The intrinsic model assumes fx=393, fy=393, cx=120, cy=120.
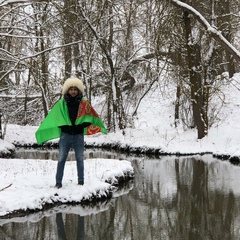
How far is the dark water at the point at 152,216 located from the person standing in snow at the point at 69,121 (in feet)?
3.37

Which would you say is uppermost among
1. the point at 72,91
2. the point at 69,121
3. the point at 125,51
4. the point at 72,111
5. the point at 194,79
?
the point at 125,51

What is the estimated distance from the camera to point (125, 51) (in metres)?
22.0

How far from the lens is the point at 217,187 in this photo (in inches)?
329

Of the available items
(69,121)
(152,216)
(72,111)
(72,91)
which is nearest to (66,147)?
(69,121)

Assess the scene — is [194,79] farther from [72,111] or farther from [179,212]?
[179,212]

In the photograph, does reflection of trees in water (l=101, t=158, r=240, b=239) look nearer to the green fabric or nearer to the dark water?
the dark water

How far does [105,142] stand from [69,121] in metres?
12.3

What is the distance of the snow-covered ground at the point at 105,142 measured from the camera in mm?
6879

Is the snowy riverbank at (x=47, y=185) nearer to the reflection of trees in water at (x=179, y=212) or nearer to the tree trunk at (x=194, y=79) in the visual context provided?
the reflection of trees in water at (x=179, y=212)

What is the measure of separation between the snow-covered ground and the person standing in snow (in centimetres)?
38

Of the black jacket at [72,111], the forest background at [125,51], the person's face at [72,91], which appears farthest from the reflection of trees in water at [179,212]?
the forest background at [125,51]

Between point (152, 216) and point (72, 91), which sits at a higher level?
point (72, 91)

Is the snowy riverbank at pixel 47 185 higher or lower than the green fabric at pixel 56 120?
lower

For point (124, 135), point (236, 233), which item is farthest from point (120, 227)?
point (124, 135)
